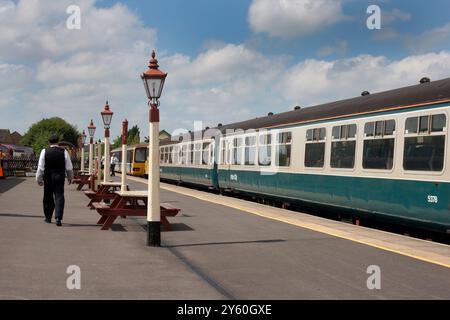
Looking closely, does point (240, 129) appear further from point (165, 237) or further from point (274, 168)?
point (165, 237)

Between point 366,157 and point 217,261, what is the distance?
6.26 metres

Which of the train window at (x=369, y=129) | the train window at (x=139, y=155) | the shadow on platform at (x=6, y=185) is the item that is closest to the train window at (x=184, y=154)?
the shadow on platform at (x=6, y=185)

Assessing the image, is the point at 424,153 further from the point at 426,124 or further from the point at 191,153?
the point at 191,153

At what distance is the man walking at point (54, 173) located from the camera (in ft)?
40.4

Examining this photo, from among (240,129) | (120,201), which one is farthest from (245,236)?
(240,129)

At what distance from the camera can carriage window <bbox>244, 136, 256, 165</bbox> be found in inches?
869

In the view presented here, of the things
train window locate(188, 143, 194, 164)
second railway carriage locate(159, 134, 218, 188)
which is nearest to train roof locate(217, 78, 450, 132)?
second railway carriage locate(159, 134, 218, 188)

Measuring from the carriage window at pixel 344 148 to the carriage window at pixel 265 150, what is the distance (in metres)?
4.85

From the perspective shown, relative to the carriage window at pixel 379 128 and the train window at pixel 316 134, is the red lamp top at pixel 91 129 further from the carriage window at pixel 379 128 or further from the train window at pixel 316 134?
the carriage window at pixel 379 128

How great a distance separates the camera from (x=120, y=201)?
12.1m

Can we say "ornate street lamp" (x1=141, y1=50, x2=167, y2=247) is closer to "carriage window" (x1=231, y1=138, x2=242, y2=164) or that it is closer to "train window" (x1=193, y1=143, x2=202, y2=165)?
"carriage window" (x1=231, y1=138, x2=242, y2=164)

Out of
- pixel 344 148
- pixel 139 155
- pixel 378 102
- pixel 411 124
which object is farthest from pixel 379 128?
pixel 139 155

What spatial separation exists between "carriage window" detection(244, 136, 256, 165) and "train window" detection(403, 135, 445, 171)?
10238 millimetres

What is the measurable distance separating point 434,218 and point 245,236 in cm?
350
